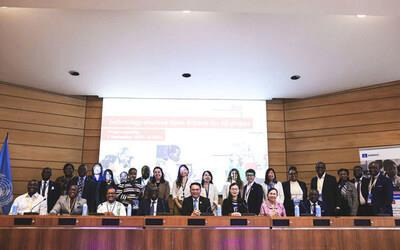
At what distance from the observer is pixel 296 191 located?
5.44m

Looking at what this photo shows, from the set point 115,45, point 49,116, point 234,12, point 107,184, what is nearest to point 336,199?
point 234,12

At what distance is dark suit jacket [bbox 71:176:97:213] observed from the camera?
5.49m

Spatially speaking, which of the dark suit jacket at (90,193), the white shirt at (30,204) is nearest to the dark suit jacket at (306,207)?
the dark suit jacket at (90,193)

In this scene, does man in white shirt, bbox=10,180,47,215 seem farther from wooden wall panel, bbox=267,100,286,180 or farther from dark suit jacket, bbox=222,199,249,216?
wooden wall panel, bbox=267,100,286,180

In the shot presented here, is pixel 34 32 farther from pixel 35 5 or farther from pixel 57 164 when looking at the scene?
pixel 57 164

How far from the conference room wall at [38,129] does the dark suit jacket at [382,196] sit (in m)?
5.70

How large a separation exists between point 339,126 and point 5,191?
6266mm

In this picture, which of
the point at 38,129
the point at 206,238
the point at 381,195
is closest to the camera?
the point at 206,238

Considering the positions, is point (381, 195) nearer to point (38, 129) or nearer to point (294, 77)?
point (294, 77)

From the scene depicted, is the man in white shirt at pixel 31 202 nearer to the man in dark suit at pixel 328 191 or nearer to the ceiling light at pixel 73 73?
the ceiling light at pixel 73 73

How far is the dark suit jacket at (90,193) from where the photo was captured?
549cm

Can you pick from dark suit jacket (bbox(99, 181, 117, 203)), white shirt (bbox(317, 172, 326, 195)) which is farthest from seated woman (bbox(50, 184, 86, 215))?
white shirt (bbox(317, 172, 326, 195))

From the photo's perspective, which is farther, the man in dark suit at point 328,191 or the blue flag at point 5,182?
the man in dark suit at point 328,191

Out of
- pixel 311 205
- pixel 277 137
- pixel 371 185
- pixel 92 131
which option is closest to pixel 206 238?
pixel 311 205
